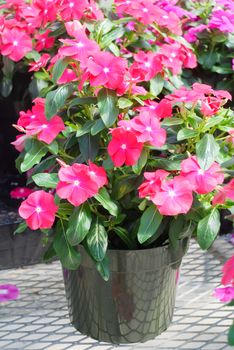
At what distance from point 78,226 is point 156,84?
1.91ft

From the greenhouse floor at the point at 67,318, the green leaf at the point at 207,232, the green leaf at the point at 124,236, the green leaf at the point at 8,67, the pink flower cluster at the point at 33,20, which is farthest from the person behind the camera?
the green leaf at the point at 8,67

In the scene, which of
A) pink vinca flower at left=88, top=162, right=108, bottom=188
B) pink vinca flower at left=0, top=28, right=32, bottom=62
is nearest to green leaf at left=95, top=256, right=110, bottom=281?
pink vinca flower at left=88, top=162, right=108, bottom=188

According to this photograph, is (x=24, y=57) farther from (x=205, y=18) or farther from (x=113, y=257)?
(x=113, y=257)

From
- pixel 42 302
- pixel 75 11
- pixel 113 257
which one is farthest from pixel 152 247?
pixel 75 11

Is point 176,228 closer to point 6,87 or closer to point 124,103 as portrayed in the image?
point 124,103

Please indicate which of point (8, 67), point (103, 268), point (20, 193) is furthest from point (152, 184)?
point (20, 193)

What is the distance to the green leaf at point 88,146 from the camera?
5.95ft

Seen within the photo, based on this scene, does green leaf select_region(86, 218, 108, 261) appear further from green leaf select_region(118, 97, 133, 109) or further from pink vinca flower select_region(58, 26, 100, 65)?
pink vinca flower select_region(58, 26, 100, 65)

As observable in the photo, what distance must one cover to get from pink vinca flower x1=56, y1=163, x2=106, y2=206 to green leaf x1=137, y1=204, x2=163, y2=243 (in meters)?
0.15

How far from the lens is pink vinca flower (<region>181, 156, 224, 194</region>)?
5.48ft

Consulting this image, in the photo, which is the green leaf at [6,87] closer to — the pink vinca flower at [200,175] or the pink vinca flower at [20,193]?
the pink vinca flower at [20,193]

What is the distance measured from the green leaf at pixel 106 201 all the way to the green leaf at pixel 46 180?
11 cm

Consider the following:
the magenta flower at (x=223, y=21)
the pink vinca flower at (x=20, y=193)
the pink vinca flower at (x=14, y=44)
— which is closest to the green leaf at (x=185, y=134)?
the pink vinca flower at (x=14, y=44)

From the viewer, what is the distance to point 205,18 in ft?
8.66
